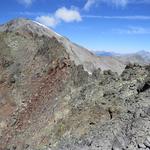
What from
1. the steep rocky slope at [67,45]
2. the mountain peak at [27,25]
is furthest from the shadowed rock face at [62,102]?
the mountain peak at [27,25]

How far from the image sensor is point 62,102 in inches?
963

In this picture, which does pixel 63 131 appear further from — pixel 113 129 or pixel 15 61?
pixel 15 61

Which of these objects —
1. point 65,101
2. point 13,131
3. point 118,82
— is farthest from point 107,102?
point 13,131

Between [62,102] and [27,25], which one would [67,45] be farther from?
[62,102]

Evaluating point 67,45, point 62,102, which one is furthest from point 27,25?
point 62,102

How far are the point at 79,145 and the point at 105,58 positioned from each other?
10079 centimetres

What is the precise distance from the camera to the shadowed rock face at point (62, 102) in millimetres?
16250

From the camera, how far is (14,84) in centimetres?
3494

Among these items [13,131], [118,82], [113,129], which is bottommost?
[13,131]

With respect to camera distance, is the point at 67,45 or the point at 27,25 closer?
the point at 67,45

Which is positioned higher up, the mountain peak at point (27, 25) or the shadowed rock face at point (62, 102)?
the mountain peak at point (27, 25)

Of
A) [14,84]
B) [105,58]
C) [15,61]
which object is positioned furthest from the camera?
[105,58]

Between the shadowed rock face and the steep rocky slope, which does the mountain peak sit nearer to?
the steep rocky slope

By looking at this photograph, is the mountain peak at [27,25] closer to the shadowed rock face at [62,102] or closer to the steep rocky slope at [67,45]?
the steep rocky slope at [67,45]
